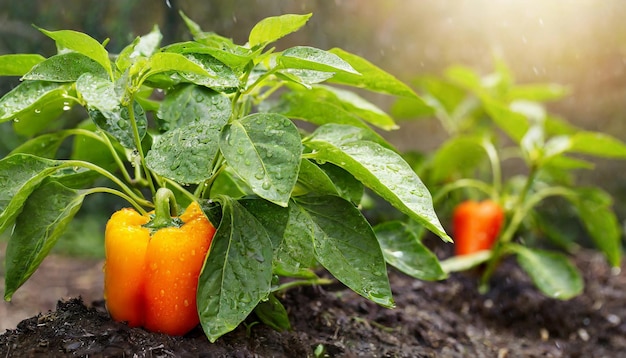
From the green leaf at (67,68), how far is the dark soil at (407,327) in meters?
0.40

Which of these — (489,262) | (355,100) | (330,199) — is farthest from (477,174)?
(330,199)

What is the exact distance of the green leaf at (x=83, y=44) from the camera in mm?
944

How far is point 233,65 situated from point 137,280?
1.30 feet

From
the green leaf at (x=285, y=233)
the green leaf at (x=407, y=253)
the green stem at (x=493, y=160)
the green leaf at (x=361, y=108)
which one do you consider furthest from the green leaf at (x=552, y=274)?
the green leaf at (x=285, y=233)

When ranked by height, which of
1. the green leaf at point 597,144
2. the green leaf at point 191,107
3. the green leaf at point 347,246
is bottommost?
the green leaf at point 597,144

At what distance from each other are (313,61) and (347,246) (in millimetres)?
322

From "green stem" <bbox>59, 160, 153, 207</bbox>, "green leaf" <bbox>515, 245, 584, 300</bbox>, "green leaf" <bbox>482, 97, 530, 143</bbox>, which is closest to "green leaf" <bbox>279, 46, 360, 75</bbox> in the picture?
"green stem" <bbox>59, 160, 153, 207</bbox>

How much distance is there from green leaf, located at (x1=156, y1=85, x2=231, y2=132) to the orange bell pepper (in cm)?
17

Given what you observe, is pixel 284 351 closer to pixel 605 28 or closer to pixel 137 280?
pixel 137 280

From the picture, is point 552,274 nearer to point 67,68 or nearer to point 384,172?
point 384,172

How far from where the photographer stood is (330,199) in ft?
3.59

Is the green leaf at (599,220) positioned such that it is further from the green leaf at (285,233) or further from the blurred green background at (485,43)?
the green leaf at (285,233)

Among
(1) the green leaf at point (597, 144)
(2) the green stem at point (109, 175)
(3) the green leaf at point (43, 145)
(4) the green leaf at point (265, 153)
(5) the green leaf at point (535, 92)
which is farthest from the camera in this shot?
(5) the green leaf at point (535, 92)

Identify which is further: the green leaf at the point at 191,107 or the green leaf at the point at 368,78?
the green leaf at the point at 368,78
